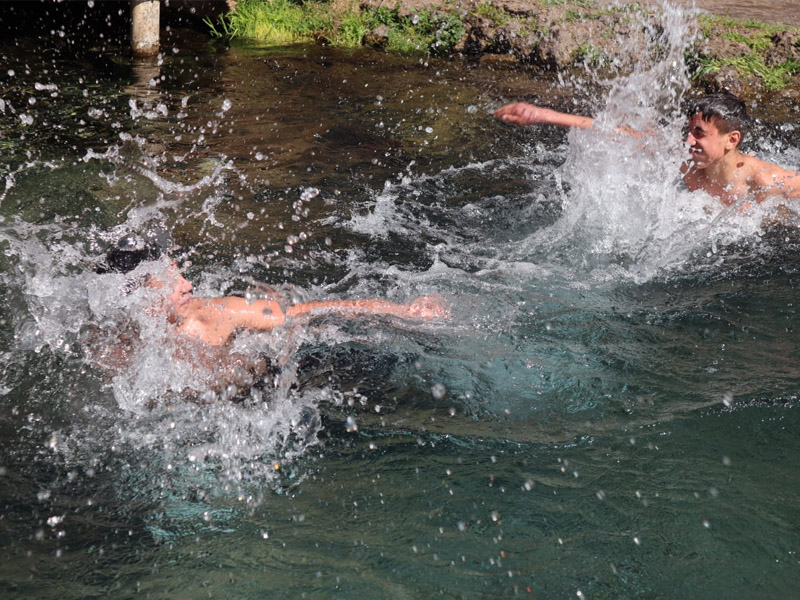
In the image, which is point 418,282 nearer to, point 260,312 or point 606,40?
point 260,312

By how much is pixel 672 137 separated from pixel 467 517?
3837 mm

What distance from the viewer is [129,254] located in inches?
147

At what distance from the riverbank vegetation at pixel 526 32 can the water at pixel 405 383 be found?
3.18 meters

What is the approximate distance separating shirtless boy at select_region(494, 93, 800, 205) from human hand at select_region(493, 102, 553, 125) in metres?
0.24

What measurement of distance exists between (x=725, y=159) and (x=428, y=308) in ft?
9.06

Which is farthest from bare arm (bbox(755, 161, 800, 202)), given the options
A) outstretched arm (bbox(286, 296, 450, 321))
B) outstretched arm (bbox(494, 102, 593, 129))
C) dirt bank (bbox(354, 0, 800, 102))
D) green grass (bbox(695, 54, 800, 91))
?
green grass (bbox(695, 54, 800, 91))

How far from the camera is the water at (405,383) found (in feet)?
10.3

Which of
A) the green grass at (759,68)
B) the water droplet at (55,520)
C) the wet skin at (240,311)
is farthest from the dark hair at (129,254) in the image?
the green grass at (759,68)

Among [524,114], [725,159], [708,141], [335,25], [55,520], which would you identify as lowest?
[55,520]

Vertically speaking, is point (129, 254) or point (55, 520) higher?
point (129, 254)

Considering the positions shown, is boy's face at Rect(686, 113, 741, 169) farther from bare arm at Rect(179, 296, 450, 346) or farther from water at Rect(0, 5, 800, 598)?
bare arm at Rect(179, 296, 450, 346)

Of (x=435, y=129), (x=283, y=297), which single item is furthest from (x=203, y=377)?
(x=435, y=129)

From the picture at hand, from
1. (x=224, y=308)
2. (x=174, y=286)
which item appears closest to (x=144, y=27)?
(x=224, y=308)

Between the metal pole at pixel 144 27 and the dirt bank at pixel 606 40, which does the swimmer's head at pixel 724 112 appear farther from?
the metal pole at pixel 144 27
